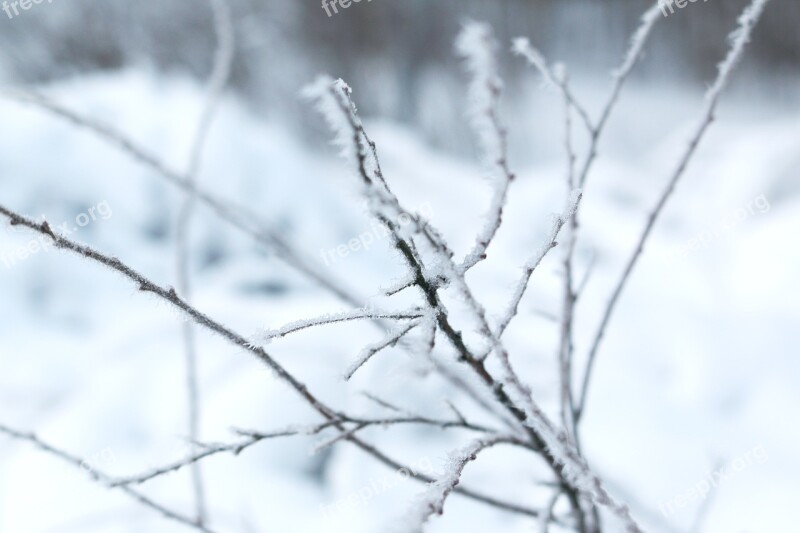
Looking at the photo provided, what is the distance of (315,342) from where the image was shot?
1.38 meters

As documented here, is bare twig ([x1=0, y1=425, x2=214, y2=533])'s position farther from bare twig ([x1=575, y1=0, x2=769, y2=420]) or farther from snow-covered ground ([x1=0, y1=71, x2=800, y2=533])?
bare twig ([x1=575, y1=0, x2=769, y2=420])

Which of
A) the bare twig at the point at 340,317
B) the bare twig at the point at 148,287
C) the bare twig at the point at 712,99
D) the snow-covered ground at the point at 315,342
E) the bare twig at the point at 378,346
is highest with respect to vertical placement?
the snow-covered ground at the point at 315,342

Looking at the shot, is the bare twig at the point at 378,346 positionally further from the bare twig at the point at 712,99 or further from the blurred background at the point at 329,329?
the bare twig at the point at 712,99

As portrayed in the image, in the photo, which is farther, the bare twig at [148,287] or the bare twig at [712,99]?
the bare twig at [712,99]

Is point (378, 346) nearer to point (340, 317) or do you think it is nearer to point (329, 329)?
A: point (340, 317)

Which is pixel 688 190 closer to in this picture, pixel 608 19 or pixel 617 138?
pixel 617 138

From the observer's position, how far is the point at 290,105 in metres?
5.02

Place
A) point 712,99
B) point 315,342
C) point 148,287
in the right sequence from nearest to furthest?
point 148,287
point 712,99
point 315,342

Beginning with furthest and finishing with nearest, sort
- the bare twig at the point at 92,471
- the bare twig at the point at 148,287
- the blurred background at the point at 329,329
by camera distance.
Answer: the blurred background at the point at 329,329 → the bare twig at the point at 92,471 → the bare twig at the point at 148,287

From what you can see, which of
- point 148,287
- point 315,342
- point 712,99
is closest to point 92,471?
point 148,287

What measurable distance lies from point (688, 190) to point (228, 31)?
252cm

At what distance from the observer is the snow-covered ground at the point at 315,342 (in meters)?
1.02

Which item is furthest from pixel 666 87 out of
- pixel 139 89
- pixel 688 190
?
pixel 139 89

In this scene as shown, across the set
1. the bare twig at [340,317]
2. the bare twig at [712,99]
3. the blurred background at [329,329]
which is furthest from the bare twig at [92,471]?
the bare twig at [712,99]
